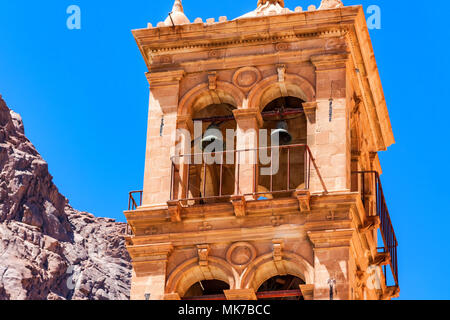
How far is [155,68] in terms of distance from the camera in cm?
4719

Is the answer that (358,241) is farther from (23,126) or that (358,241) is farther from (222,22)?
(23,126)

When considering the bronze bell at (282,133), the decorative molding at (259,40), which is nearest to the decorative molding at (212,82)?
the decorative molding at (259,40)

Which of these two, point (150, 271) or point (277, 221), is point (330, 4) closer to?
point (277, 221)

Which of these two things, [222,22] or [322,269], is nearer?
[322,269]

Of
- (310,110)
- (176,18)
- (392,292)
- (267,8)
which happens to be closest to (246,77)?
(310,110)

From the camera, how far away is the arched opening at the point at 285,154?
156 ft

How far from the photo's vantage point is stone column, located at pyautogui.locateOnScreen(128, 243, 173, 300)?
141 feet

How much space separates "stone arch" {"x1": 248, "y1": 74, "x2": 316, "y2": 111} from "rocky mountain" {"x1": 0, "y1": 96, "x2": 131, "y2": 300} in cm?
7598

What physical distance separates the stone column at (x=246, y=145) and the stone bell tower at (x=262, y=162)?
1.7 inches
